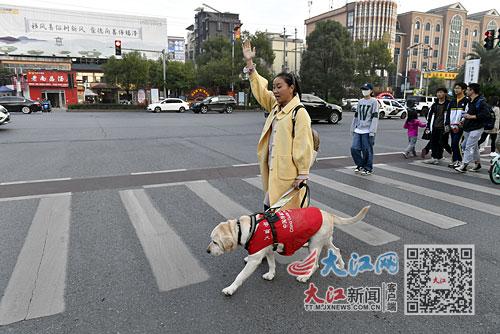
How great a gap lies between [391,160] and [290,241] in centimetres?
719

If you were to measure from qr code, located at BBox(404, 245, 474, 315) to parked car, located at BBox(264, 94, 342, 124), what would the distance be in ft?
52.9

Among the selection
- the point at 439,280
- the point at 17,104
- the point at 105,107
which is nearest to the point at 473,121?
the point at 439,280

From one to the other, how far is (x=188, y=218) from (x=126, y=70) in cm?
3681

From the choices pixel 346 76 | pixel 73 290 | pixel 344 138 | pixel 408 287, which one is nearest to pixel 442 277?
pixel 408 287

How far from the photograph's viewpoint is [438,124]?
8312 mm

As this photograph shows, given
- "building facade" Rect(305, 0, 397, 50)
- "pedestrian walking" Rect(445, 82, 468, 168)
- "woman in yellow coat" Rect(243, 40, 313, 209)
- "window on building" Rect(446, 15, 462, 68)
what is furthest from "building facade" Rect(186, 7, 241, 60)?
"woman in yellow coat" Rect(243, 40, 313, 209)

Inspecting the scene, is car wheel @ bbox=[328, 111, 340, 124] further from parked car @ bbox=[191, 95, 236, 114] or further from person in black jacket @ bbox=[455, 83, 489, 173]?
parked car @ bbox=[191, 95, 236, 114]

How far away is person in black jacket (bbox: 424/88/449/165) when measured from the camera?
26.7ft

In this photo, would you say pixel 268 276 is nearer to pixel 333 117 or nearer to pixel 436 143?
pixel 436 143

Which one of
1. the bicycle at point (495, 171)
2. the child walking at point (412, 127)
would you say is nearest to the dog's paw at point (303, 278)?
the bicycle at point (495, 171)

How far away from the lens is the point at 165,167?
7988 millimetres

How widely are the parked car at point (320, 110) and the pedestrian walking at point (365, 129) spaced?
40.0 feet

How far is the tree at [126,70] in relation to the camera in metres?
37.4

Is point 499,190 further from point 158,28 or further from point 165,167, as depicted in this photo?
point 158,28
